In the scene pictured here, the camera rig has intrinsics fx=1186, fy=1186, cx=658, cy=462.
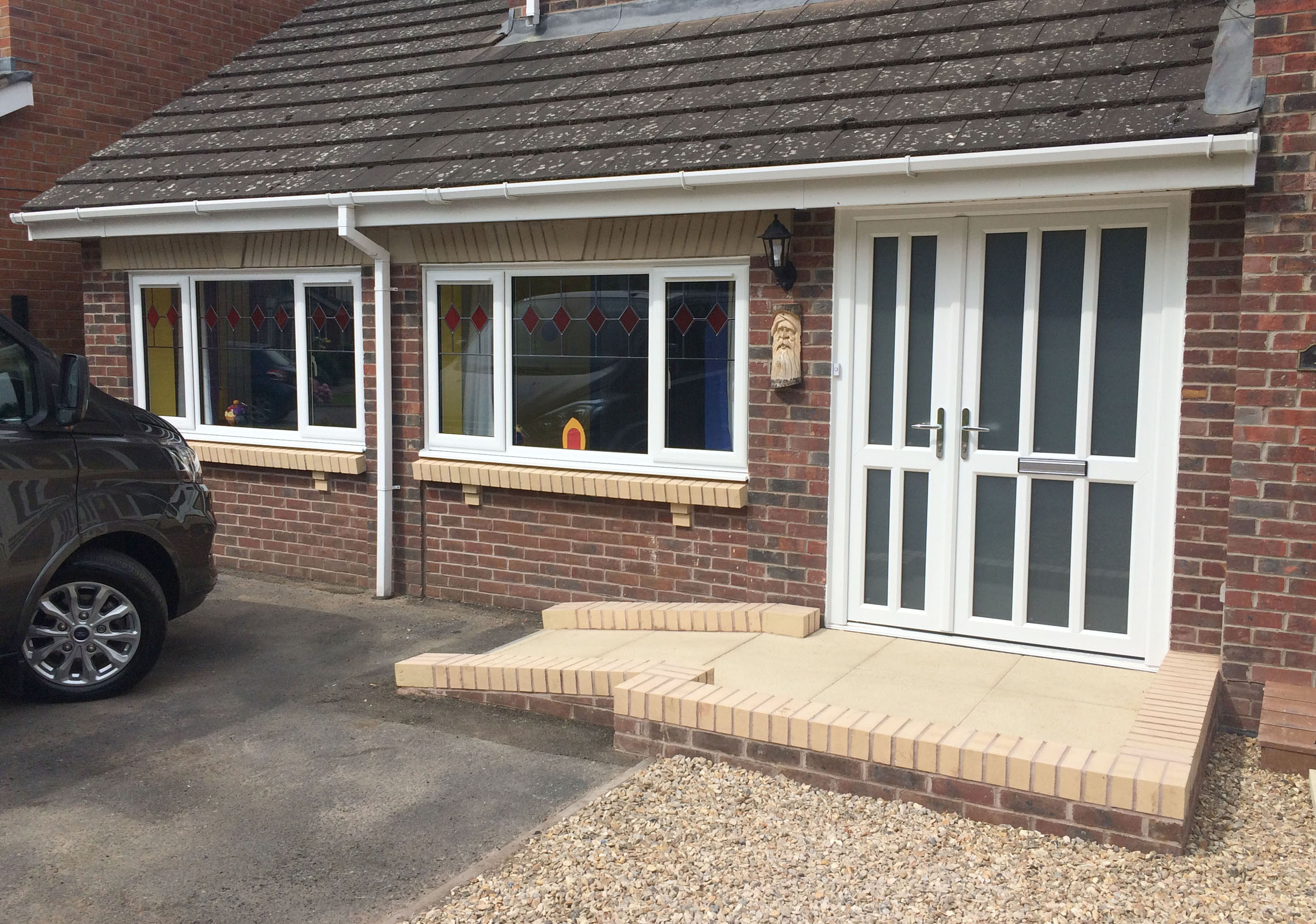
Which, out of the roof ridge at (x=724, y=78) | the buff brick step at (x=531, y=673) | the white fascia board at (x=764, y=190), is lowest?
the buff brick step at (x=531, y=673)

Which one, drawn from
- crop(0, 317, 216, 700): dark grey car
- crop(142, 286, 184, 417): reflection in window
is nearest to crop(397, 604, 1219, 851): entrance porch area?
crop(0, 317, 216, 700): dark grey car

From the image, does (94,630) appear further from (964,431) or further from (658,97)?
(964,431)

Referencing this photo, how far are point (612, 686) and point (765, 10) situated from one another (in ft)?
16.3

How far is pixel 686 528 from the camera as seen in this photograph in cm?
729

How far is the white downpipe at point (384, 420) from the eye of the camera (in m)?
8.30

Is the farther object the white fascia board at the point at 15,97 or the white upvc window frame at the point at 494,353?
the white fascia board at the point at 15,97

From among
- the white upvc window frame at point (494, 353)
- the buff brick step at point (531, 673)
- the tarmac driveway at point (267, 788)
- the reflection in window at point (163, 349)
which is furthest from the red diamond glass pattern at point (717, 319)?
the reflection in window at point (163, 349)

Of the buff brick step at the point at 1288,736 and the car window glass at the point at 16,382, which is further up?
the car window glass at the point at 16,382

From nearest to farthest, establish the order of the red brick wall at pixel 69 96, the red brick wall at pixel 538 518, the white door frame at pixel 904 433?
1. the white door frame at pixel 904 433
2. the red brick wall at pixel 538 518
3. the red brick wall at pixel 69 96

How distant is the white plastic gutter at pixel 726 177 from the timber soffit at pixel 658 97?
0.07m

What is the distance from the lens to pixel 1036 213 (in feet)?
19.7

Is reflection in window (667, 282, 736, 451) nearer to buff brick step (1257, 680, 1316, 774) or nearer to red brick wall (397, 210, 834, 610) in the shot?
red brick wall (397, 210, 834, 610)

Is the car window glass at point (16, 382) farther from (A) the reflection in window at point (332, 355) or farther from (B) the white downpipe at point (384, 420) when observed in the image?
(A) the reflection in window at point (332, 355)

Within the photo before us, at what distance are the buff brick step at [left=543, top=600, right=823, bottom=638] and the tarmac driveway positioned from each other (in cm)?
53
